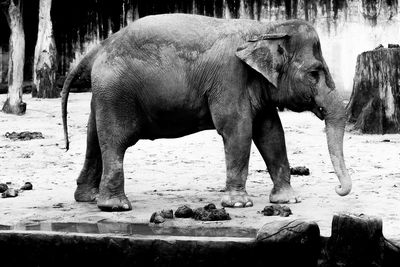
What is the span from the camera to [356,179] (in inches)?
357

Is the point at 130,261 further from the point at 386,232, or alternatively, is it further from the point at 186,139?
the point at 186,139

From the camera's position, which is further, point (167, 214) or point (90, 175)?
point (90, 175)

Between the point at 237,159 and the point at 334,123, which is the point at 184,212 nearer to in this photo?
the point at 237,159

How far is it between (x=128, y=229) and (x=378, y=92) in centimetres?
702

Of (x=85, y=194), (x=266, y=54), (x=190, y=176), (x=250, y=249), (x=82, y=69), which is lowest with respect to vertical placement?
(x=190, y=176)

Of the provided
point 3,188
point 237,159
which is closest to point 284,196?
point 237,159

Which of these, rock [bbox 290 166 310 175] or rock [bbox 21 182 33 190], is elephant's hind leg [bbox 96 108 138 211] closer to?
rock [bbox 21 182 33 190]

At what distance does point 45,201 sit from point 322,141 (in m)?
5.01

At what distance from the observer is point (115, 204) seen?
743 centimetres

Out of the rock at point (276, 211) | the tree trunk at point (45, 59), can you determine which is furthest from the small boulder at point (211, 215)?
the tree trunk at point (45, 59)

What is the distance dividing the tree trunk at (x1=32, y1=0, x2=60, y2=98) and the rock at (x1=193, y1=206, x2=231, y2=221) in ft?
36.3

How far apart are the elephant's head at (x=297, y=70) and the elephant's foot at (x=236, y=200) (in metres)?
0.79

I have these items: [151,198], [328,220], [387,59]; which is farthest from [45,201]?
[387,59]

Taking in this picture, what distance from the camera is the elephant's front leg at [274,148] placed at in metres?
7.84
